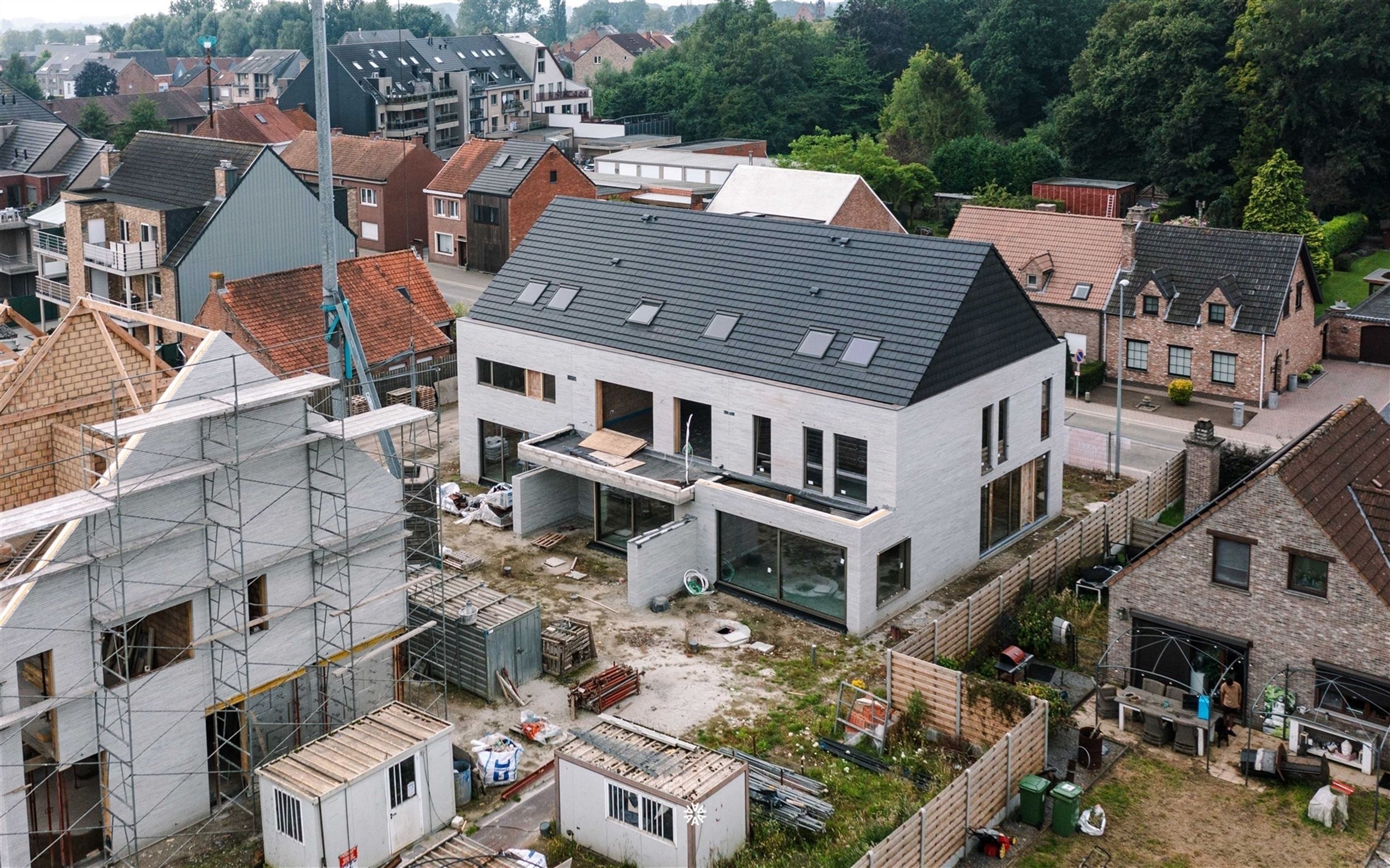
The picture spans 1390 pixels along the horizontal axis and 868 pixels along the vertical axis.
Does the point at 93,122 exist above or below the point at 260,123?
above

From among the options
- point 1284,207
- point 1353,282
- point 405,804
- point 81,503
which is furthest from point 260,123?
point 405,804

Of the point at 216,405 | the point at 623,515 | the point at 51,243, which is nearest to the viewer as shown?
the point at 216,405

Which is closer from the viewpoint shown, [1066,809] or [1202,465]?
[1066,809]

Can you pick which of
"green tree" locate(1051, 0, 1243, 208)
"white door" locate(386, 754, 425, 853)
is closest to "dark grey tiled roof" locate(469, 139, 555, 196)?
"green tree" locate(1051, 0, 1243, 208)

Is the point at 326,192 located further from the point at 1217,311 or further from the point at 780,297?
the point at 1217,311

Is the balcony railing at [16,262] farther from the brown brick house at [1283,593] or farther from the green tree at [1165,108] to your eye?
the green tree at [1165,108]

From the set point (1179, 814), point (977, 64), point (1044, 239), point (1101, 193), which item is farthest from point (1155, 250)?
point (977, 64)
